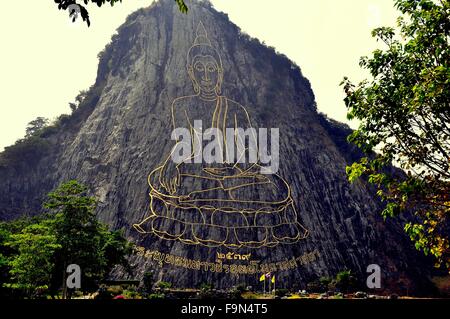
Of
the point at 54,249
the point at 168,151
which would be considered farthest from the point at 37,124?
the point at 54,249

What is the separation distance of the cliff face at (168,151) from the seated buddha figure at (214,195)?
1159mm

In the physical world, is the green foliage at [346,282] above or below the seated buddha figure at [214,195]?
below

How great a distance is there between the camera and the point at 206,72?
41.2 metres

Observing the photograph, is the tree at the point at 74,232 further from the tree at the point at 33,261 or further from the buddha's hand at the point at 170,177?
the buddha's hand at the point at 170,177

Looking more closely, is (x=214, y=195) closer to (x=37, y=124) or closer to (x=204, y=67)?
(x=204, y=67)

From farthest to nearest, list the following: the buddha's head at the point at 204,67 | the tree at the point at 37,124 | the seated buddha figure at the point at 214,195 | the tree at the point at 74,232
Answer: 1. the tree at the point at 37,124
2. the buddha's head at the point at 204,67
3. the seated buddha figure at the point at 214,195
4. the tree at the point at 74,232

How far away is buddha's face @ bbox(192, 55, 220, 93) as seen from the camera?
4016cm

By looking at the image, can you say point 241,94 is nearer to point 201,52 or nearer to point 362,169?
point 201,52

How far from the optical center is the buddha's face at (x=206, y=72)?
132 ft

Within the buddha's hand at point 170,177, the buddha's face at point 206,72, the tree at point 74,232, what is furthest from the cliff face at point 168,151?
the tree at point 74,232

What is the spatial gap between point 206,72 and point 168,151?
32.7 feet

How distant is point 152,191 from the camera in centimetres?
3272

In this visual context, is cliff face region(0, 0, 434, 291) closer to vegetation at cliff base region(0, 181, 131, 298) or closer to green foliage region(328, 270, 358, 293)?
green foliage region(328, 270, 358, 293)

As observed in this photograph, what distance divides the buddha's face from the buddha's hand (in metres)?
9.06
